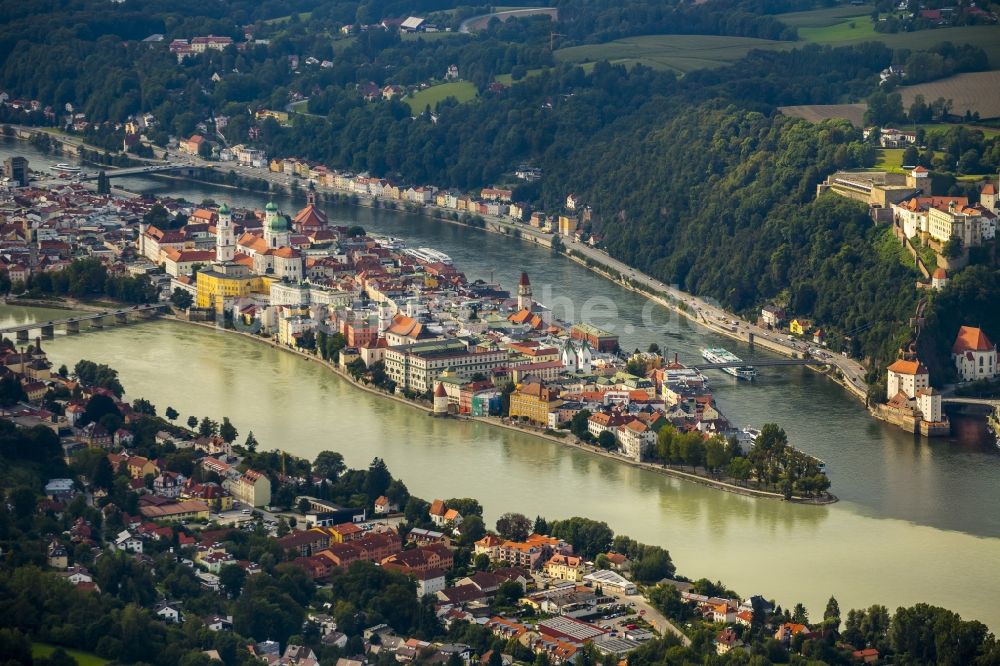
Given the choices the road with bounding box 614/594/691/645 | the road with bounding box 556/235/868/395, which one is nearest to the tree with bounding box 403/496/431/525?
the road with bounding box 614/594/691/645

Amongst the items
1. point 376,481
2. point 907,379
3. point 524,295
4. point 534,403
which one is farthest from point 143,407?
point 907,379

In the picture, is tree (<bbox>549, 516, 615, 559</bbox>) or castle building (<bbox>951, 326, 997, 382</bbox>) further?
castle building (<bbox>951, 326, 997, 382</bbox>)

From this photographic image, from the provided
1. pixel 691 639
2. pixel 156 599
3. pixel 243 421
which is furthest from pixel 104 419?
pixel 691 639

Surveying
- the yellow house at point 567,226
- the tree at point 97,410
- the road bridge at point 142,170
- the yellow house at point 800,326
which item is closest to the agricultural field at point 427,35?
the road bridge at point 142,170

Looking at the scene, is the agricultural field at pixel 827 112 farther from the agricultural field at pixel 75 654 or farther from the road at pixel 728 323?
the agricultural field at pixel 75 654

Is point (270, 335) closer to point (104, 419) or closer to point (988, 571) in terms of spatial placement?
point (104, 419)

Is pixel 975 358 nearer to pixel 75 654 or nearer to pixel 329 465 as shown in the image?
pixel 329 465

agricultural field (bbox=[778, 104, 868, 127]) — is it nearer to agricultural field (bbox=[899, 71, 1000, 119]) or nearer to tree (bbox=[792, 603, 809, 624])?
agricultural field (bbox=[899, 71, 1000, 119])
